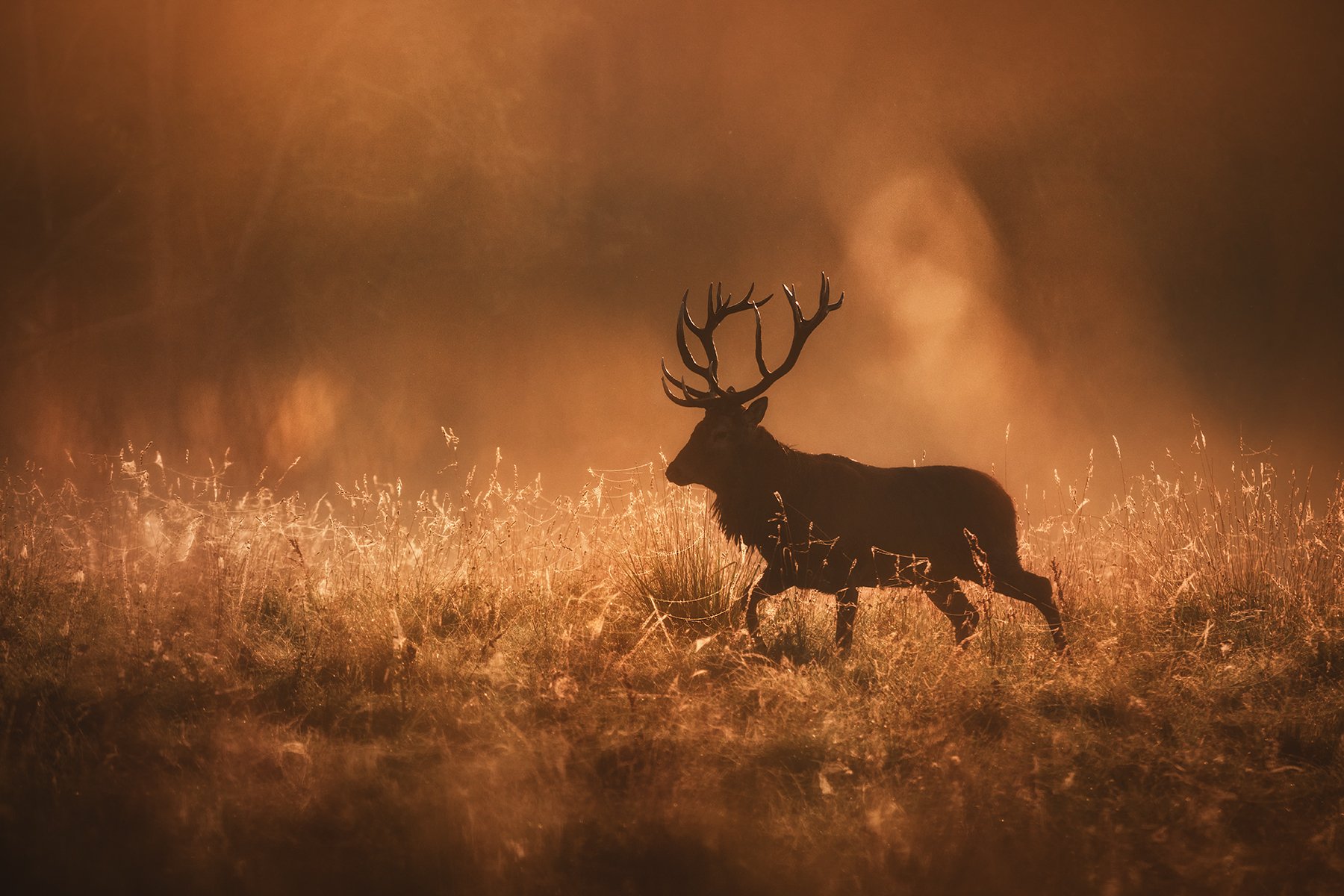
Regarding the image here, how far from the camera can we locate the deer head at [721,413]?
19.2ft

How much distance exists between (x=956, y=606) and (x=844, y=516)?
864mm

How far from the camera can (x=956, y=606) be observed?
5695 mm

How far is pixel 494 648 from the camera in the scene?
5.03 meters

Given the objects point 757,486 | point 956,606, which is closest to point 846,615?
point 956,606

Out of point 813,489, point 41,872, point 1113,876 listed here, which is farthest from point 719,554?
point 41,872

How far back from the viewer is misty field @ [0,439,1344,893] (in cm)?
333

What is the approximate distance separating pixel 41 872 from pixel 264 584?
9.61 feet

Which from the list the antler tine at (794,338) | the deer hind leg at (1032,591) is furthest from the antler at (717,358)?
the deer hind leg at (1032,591)

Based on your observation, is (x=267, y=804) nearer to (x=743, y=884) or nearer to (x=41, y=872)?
(x=41, y=872)

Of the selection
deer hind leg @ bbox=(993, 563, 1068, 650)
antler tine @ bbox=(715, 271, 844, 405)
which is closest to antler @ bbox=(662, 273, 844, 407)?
antler tine @ bbox=(715, 271, 844, 405)

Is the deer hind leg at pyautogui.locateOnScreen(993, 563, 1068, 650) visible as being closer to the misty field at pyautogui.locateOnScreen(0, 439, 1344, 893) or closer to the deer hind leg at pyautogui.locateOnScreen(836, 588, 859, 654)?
the misty field at pyautogui.locateOnScreen(0, 439, 1344, 893)

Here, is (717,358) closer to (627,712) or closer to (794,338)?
A: (794,338)

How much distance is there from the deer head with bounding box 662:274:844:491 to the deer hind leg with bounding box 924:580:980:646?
1420 mm

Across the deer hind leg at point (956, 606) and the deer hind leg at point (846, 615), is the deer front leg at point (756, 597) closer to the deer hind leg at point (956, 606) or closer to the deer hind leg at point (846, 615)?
the deer hind leg at point (846, 615)
